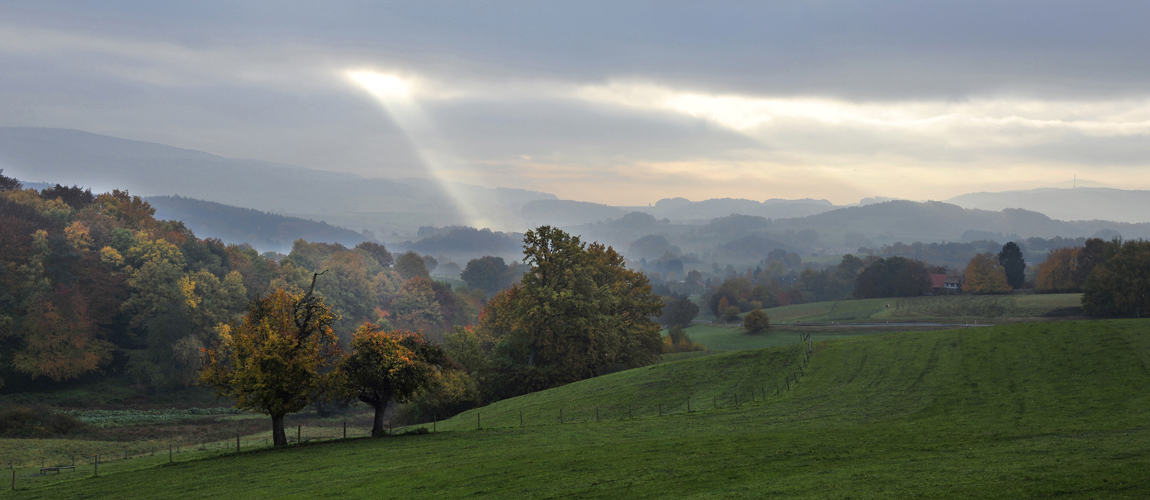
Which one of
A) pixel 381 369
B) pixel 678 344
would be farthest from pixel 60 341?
pixel 678 344

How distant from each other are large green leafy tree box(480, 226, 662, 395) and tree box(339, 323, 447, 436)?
1219 inches

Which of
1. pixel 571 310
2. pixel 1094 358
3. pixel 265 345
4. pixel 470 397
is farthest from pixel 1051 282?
pixel 265 345

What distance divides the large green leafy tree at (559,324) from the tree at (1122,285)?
2780 inches

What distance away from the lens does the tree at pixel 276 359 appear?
38.3m

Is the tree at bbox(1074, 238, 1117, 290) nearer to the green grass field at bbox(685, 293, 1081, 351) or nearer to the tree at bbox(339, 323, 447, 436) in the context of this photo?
the green grass field at bbox(685, 293, 1081, 351)

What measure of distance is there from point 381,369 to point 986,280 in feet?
460

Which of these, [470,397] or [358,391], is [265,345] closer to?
[358,391]

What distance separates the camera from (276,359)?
3862cm

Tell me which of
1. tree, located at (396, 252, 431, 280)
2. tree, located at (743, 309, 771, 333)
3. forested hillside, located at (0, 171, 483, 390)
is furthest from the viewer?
tree, located at (396, 252, 431, 280)

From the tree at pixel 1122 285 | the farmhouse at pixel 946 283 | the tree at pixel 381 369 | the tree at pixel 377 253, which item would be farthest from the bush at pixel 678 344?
the tree at pixel 377 253

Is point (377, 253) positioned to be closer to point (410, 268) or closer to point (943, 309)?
point (410, 268)

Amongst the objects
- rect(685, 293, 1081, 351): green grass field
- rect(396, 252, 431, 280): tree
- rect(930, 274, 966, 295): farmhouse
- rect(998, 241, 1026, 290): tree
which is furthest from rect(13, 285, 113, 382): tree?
rect(998, 241, 1026, 290): tree

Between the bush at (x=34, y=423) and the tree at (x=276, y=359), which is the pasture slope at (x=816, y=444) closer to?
the tree at (x=276, y=359)

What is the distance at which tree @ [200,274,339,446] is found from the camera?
126ft
